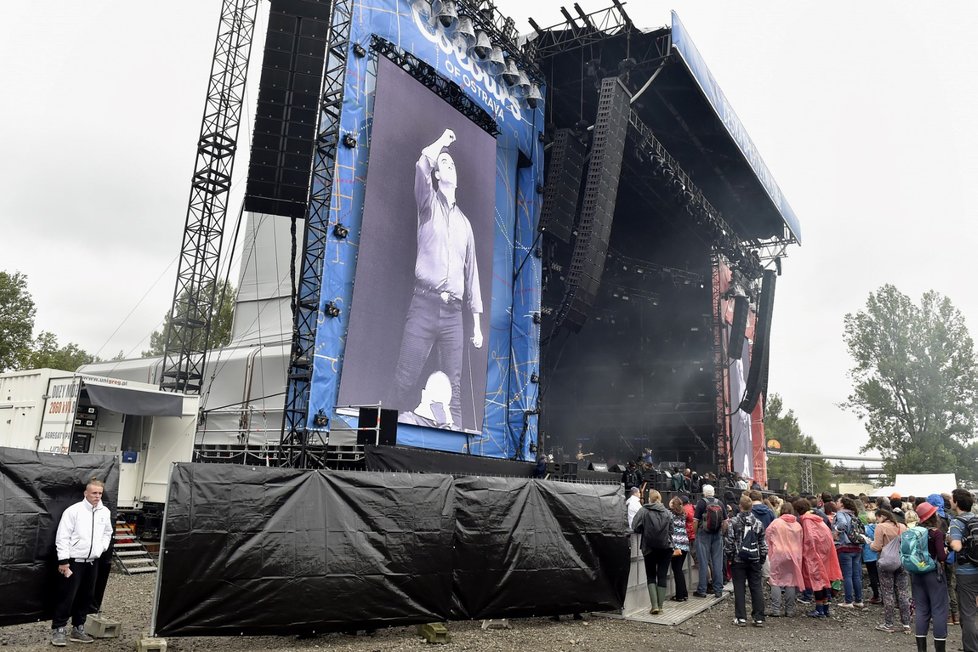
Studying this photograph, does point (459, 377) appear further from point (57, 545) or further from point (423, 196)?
point (57, 545)

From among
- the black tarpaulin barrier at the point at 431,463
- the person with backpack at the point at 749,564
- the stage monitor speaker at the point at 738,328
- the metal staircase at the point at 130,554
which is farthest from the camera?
the stage monitor speaker at the point at 738,328

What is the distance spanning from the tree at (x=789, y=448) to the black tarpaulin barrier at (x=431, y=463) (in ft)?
201

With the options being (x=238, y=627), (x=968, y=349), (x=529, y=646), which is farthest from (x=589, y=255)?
(x=968, y=349)

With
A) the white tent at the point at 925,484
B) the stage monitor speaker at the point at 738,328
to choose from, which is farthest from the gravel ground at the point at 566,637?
the stage monitor speaker at the point at 738,328

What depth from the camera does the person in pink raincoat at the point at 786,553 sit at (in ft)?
30.5

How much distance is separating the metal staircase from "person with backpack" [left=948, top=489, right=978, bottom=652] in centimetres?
1106

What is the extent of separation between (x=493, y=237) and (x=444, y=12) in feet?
19.4

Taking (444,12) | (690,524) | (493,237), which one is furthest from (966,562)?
(444,12)

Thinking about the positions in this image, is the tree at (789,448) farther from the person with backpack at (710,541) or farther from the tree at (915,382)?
the person with backpack at (710,541)

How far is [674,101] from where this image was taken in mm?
23453

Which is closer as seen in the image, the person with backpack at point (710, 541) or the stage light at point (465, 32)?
the person with backpack at point (710, 541)

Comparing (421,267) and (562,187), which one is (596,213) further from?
(421,267)

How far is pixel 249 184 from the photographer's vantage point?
15.4 m

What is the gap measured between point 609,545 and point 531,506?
54.7 inches
